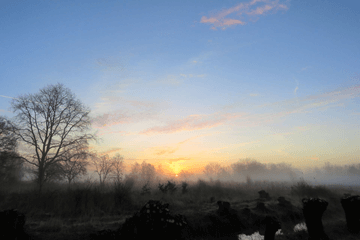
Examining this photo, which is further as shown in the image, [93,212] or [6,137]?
[6,137]

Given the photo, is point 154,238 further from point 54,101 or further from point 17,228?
point 54,101

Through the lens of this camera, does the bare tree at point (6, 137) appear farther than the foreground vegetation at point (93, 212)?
Yes

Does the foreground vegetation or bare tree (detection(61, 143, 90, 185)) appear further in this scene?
bare tree (detection(61, 143, 90, 185))

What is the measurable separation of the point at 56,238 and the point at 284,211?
15.3 metres

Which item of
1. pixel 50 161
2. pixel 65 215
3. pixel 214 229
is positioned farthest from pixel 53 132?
pixel 214 229

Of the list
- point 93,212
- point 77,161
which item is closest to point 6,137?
point 77,161

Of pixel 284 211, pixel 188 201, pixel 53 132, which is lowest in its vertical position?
pixel 284 211

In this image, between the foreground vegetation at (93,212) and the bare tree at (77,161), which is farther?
the bare tree at (77,161)

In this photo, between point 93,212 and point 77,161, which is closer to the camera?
point 93,212

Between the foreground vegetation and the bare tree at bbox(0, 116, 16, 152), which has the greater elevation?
the bare tree at bbox(0, 116, 16, 152)

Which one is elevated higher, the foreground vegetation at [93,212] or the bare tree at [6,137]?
the bare tree at [6,137]

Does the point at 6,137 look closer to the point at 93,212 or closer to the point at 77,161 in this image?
the point at 77,161

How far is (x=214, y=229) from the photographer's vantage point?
36.6 feet

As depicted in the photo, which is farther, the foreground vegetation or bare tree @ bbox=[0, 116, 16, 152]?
bare tree @ bbox=[0, 116, 16, 152]
